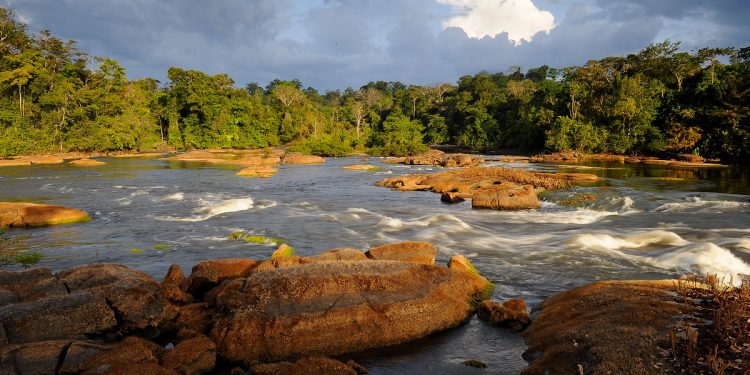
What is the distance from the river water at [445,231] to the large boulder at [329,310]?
34 centimetres

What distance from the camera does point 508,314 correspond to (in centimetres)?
771

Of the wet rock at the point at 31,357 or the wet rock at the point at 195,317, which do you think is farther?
the wet rock at the point at 195,317

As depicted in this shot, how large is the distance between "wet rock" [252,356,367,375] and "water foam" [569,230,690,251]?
379 inches

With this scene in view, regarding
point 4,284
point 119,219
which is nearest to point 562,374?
point 4,284

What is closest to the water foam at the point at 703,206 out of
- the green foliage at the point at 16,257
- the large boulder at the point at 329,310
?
the large boulder at the point at 329,310

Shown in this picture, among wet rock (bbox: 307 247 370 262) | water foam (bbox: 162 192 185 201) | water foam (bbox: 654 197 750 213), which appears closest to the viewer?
wet rock (bbox: 307 247 370 262)

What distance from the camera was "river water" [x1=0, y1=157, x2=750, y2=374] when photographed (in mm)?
9797

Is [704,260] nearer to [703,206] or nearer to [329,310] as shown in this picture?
[329,310]

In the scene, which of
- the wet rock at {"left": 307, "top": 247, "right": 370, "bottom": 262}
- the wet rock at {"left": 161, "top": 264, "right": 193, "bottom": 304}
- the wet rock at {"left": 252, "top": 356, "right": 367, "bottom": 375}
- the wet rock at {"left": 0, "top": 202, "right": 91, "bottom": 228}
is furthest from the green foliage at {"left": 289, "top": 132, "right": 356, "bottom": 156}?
the wet rock at {"left": 252, "top": 356, "right": 367, "bottom": 375}

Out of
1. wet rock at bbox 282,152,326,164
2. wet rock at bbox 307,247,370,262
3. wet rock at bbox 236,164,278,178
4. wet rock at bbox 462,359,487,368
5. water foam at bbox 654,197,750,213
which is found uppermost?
wet rock at bbox 282,152,326,164

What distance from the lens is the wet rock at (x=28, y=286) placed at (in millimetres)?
7762

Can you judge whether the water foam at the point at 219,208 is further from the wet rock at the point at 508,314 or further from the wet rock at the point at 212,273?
the wet rock at the point at 508,314

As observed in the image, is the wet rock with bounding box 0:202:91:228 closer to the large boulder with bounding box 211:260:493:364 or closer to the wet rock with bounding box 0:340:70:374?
the wet rock with bounding box 0:340:70:374

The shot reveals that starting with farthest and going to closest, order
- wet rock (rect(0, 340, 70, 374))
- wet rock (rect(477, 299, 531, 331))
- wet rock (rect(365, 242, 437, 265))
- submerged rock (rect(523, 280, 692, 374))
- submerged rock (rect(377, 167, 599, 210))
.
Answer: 1. submerged rock (rect(377, 167, 599, 210))
2. wet rock (rect(365, 242, 437, 265))
3. wet rock (rect(477, 299, 531, 331))
4. wet rock (rect(0, 340, 70, 374))
5. submerged rock (rect(523, 280, 692, 374))
